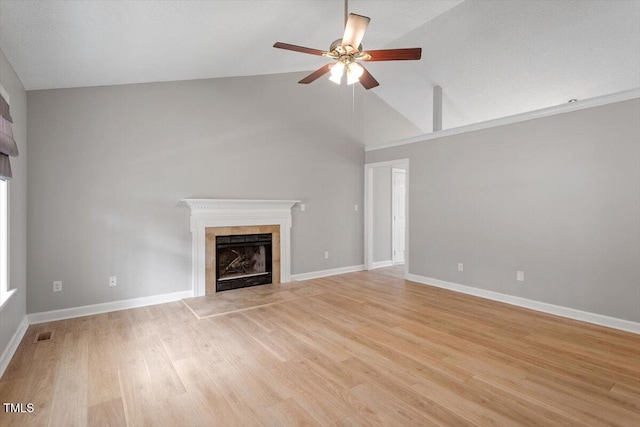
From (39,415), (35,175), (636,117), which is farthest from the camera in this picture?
(35,175)

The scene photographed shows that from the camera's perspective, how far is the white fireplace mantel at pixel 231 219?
14.4ft

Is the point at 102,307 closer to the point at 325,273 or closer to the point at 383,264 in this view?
the point at 325,273

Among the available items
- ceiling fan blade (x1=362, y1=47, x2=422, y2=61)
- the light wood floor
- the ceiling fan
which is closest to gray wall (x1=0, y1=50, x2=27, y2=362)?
the light wood floor

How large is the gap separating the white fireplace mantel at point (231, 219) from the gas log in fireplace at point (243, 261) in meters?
0.23

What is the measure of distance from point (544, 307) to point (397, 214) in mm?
3452

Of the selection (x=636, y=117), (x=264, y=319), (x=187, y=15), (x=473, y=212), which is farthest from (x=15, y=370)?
(x=636, y=117)

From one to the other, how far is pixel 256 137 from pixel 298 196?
1213 millimetres

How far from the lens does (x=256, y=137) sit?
4.99m

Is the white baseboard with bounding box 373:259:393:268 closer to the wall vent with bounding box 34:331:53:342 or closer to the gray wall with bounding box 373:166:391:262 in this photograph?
the gray wall with bounding box 373:166:391:262

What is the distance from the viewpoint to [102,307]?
148 inches

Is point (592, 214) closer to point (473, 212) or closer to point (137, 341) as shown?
point (473, 212)

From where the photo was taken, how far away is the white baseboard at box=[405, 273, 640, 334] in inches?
128

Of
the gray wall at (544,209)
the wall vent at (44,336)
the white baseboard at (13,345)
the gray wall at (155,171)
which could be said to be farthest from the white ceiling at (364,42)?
the wall vent at (44,336)

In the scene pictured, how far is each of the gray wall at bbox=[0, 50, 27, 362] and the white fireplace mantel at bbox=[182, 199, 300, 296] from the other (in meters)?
1.61
